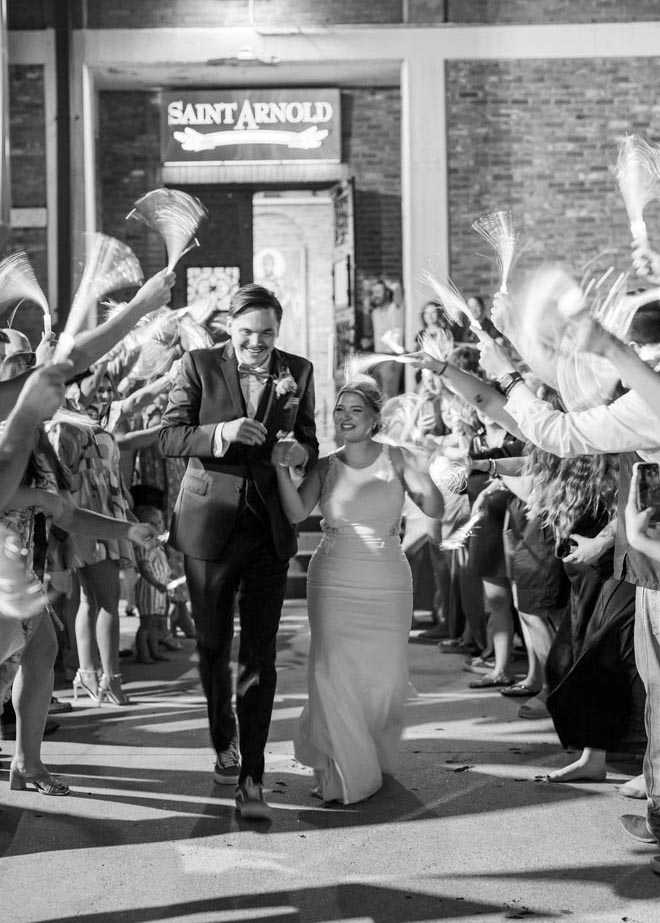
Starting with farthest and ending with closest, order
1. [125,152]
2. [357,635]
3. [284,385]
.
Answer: [125,152]
[357,635]
[284,385]

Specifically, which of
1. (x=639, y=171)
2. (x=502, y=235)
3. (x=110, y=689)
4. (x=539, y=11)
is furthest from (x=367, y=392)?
(x=539, y=11)

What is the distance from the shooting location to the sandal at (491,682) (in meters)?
Result: 7.05

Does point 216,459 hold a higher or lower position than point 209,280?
lower

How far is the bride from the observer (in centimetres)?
469

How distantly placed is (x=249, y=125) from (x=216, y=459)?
1178 centimetres

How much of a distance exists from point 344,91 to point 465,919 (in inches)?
548

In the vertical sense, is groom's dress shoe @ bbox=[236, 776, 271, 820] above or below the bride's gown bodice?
below

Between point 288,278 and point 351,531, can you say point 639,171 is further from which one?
point 288,278

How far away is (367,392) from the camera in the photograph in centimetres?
491

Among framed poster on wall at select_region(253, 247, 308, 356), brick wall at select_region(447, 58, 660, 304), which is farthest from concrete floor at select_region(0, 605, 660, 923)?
framed poster on wall at select_region(253, 247, 308, 356)

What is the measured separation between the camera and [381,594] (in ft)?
15.8

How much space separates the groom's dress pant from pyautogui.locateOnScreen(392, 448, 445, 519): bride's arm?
628 mm

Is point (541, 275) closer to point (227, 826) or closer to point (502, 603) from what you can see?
point (227, 826)

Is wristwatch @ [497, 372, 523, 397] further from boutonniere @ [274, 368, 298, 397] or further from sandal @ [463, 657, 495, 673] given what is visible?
sandal @ [463, 657, 495, 673]
